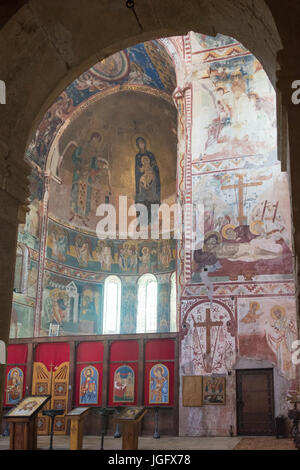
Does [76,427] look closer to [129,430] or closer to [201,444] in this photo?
[129,430]

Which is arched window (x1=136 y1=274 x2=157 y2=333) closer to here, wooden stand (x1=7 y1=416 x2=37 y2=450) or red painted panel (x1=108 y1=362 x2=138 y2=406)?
red painted panel (x1=108 y1=362 x2=138 y2=406)

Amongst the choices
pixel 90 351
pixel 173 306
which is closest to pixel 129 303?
Answer: pixel 173 306

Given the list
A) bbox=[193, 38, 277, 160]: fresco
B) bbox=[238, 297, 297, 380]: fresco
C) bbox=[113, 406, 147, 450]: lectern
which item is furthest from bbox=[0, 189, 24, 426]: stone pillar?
bbox=[193, 38, 277, 160]: fresco

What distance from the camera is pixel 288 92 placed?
402cm

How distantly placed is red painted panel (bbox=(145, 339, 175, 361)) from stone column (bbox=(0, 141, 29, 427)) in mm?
10586

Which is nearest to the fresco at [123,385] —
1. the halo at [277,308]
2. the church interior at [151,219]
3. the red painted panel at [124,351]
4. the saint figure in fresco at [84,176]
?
the church interior at [151,219]

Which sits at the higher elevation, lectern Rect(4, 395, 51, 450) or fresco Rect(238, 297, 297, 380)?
fresco Rect(238, 297, 297, 380)

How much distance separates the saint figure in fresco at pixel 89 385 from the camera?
1545 centimetres

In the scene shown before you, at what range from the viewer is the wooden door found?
13.6 metres

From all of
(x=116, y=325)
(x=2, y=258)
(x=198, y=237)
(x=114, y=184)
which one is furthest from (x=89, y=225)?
(x=2, y=258)

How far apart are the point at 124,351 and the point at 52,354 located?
235 centimetres

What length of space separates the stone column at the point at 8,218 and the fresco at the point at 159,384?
10640 millimetres

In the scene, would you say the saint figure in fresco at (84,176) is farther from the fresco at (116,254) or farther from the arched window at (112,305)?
the arched window at (112,305)
